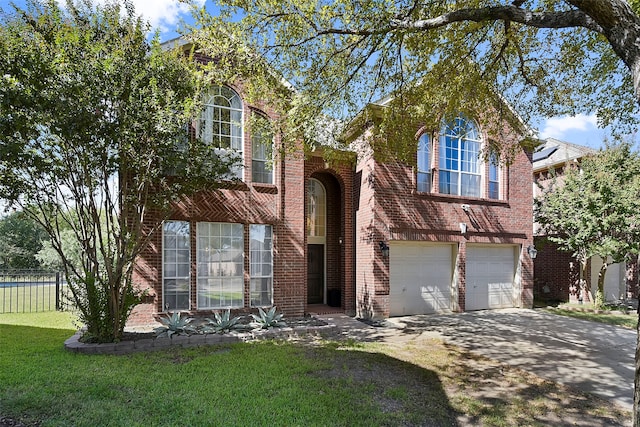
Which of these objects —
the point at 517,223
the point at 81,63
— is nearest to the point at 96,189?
the point at 81,63

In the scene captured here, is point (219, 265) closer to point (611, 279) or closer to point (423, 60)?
point (423, 60)

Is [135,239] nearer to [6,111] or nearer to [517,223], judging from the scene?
[6,111]

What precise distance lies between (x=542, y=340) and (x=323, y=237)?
694 centimetres

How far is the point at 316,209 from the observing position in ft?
42.1

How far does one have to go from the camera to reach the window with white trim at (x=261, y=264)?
10.1 metres

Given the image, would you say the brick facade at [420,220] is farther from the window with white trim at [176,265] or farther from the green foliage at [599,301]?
the window with white trim at [176,265]

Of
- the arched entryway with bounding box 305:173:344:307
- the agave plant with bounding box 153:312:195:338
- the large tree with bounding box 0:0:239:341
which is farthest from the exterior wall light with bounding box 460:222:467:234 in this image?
the agave plant with bounding box 153:312:195:338

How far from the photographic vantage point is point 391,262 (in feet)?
37.2

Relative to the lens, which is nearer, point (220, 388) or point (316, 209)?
point (220, 388)

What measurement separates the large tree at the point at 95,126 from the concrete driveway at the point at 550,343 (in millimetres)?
6561

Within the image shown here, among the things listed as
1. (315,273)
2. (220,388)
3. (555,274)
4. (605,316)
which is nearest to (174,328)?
(220,388)

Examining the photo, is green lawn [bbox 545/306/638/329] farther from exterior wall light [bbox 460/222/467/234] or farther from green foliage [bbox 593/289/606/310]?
exterior wall light [bbox 460/222/467/234]

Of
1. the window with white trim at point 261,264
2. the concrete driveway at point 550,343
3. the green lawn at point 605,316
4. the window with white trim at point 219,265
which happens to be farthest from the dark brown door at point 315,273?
the green lawn at point 605,316

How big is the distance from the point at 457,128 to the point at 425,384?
8.99 metres
